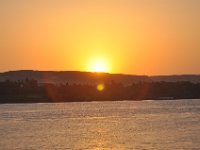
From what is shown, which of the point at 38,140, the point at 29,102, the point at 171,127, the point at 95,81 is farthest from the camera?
the point at 95,81

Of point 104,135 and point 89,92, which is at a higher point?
point 89,92

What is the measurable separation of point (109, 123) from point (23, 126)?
20.7ft

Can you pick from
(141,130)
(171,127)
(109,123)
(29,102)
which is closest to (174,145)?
(141,130)

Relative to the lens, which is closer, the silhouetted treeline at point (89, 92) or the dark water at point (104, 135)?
the dark water at point (104, 135)

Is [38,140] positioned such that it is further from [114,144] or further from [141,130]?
[141,130]

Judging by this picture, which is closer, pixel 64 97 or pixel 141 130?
pixel 141 130

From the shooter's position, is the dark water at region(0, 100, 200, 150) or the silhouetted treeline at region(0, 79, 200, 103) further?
the silhouetted treeline at region(0, 79, 200, 103)

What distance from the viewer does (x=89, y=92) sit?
126m

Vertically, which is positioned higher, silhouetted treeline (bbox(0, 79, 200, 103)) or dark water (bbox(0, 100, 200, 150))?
silhouetted treeline (bbox(0, 79, 200, 103))

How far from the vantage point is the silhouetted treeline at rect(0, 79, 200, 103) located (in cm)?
11756

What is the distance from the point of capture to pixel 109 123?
48.8m

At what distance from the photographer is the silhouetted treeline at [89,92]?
117562 millimetres

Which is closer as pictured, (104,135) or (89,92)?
(104,135)

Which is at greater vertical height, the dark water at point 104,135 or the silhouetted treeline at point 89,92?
the silhouetted treeline at point 89,92
